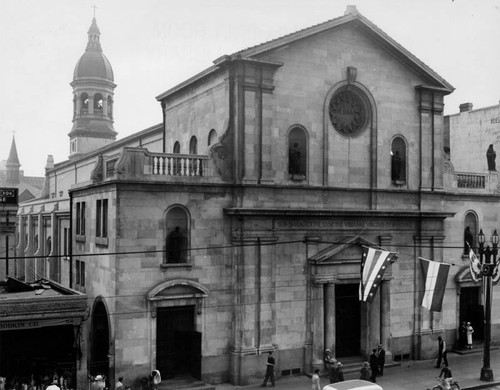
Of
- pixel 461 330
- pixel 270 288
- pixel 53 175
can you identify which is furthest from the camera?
pixel 53 175

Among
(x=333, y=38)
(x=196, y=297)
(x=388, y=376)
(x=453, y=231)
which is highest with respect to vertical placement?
(x=333, y=38)

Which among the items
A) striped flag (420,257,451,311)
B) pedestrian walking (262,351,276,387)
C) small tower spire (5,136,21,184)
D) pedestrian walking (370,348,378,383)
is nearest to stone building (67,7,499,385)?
pedestrian walking (262,351,276,387)

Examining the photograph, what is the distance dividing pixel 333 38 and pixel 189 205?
36.3 ft

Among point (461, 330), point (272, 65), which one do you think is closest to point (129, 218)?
point (272, 65)

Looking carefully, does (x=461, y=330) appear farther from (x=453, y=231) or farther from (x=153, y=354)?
(x=153, y=354)

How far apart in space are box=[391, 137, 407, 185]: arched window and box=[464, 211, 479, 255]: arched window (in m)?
5.52

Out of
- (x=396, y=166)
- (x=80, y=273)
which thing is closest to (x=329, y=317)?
(x=396, y=166)

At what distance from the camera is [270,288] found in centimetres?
2805

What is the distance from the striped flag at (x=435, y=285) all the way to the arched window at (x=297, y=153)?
7315 millimetres

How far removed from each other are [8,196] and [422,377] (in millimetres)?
20609

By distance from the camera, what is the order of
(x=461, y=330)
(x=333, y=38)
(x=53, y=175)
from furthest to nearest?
(x=53, y=175), (x=461, y=330), (x=333, y=38)

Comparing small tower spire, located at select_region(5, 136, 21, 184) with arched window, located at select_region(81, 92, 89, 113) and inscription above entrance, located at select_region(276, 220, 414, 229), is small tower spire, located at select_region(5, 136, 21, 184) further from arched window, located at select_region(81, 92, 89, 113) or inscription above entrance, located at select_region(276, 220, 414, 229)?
inscription above entrance, located at select_region(276, 220, 414, 229)

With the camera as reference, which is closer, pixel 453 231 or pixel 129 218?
pixel 129 218

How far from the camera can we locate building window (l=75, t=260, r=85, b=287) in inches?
1205
